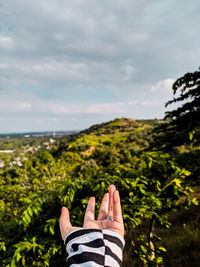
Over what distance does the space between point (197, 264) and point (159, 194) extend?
1.78 metres

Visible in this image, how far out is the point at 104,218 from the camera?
64.1 inches

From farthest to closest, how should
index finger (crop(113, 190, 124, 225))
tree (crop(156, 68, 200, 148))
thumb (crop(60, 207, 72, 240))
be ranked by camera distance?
tree (crop(156, 68, 200, 148)) < index finger (crop(113, 190, 124, 225)) < thumb (crop(60, 207, 72, 240))

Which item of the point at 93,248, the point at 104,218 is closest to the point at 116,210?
the point at 104,218

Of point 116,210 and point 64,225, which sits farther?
point 116,210

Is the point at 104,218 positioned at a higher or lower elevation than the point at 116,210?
lower

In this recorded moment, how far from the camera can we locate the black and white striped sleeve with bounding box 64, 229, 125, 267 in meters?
0.98

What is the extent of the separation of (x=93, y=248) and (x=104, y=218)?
61 cm

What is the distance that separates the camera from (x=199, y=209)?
5.77 metres

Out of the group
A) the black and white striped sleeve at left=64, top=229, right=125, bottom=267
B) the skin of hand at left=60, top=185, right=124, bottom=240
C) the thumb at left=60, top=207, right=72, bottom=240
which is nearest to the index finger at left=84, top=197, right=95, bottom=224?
the skin of hand at left=60, top=185, right=124, bottom=240

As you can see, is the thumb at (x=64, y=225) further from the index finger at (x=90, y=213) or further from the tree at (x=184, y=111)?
the tree at (x=184, y=111)

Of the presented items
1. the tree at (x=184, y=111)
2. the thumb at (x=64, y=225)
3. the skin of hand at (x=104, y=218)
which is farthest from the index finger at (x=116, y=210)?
the tree at (x=184, y=111)

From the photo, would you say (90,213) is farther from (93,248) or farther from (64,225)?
(93,248)

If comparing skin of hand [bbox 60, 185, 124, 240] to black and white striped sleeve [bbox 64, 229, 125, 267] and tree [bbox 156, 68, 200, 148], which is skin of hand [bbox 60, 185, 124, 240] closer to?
black and white striped sleeve [bbox 64, 229, 125, 267]

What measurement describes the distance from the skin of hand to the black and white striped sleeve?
0.18 meters
